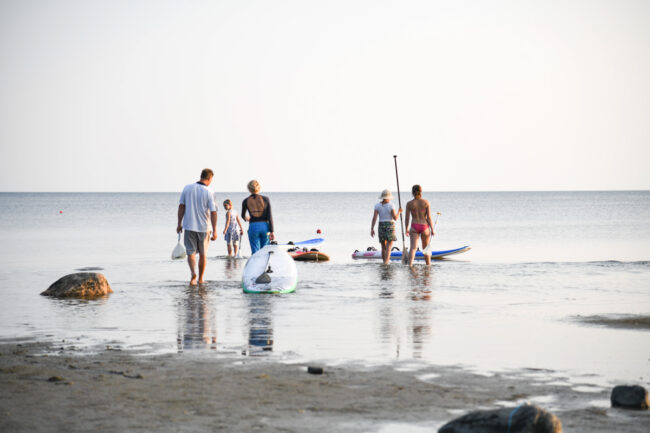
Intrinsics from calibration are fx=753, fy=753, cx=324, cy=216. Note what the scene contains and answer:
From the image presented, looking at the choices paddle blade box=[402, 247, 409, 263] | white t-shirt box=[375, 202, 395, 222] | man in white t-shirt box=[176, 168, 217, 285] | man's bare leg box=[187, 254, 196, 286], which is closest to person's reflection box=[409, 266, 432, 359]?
white t-shirt box=[375, 202, 395, 222]

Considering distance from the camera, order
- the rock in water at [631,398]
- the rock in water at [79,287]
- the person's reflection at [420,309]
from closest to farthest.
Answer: the rock in water at [631,398] → the person's reflection at [420,309] → the rock in water at [79,287]

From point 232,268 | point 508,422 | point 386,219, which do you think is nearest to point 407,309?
point 508,422

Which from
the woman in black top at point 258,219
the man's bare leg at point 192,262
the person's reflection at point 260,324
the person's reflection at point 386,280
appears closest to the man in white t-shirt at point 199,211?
the man's bare leg at point 192,262

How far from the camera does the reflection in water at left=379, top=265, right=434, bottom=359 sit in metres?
8.90

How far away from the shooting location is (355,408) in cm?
581

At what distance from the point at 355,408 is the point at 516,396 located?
4.52 feet

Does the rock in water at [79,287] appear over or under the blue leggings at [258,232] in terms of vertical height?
under

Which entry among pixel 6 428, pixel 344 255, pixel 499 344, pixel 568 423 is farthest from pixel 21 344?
pixel 344 255

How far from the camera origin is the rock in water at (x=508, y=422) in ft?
15.9

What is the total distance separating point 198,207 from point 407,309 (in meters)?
4.67

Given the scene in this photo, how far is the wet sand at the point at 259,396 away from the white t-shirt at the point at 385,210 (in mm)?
12052

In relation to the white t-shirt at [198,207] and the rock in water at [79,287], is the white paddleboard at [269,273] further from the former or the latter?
the rock in water at [79,287]

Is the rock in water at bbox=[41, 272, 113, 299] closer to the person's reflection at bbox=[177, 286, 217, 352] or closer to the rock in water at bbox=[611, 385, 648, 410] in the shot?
the person's reflection at bbox=[177, 286, 217, 352]

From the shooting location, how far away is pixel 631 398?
5.81 m
